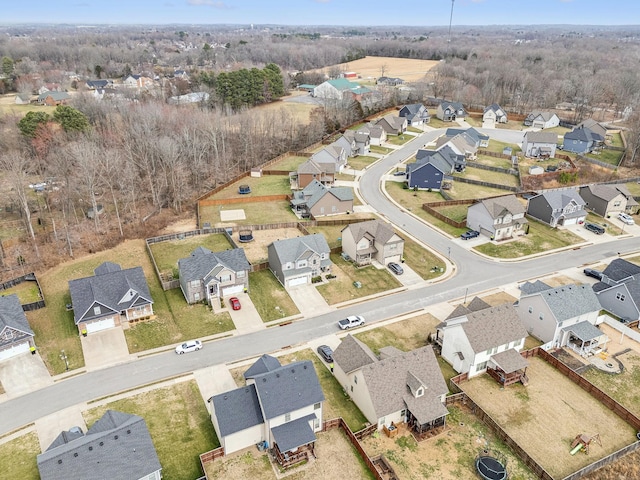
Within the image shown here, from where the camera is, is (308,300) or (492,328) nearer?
(492,328)

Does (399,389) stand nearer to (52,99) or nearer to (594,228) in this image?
(594,228)

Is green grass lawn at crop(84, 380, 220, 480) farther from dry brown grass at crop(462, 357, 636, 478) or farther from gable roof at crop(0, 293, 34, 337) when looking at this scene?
dry brown grass at crop(462, 357, 636, 478)

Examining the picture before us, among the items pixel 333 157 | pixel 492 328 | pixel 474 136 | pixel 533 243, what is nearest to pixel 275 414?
pixel 492 328

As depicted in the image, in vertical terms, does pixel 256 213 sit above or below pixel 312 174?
below

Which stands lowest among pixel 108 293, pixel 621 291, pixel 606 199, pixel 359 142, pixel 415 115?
pixel 621 291

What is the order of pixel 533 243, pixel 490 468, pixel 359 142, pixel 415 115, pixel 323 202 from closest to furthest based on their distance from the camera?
pixel 490 468 < pixel 533 243 < pixel 323 202 < pixel 359 142 < pixel 415 115

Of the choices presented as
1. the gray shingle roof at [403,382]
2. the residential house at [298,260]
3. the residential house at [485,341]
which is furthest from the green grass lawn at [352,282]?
the gray shingle roof at [403,382]

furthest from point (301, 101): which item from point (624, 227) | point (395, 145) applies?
point (624, 227)

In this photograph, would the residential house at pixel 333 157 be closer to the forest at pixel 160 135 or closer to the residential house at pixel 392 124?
the forest at pixel 160 135
